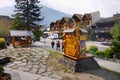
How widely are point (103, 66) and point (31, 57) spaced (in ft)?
25.6

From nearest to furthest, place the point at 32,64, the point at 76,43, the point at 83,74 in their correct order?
the point at 83,74, the point at 76,43, the point at 32,64

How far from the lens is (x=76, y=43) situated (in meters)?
18.5

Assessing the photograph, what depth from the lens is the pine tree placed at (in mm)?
41938

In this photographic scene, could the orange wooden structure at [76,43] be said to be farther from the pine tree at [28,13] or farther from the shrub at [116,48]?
the pine tree at [28,13]

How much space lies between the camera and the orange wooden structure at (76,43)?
1847 cm

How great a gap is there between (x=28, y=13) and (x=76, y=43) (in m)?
25.9

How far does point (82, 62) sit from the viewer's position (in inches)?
714

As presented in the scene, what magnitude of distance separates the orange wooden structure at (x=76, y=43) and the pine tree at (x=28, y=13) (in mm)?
23577

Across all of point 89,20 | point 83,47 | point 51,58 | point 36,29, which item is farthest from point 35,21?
point 89,20

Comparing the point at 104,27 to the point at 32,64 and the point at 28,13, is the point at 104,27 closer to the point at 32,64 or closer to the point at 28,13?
the point at 28,13

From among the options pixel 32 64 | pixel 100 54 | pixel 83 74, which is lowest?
pixel 83 74

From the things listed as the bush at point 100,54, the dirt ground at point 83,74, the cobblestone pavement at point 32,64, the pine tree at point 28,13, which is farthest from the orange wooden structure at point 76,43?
the pine tree at point 28,13

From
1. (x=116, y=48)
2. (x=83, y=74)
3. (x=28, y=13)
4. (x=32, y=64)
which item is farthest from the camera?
(x=28, y=13)

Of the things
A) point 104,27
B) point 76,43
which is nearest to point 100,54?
point 76,43
